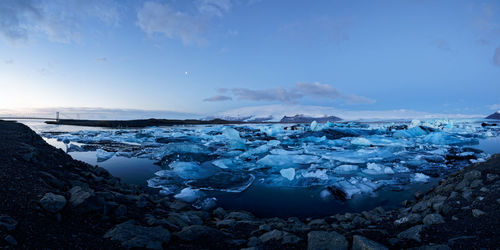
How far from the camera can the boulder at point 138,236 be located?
2.23 metres

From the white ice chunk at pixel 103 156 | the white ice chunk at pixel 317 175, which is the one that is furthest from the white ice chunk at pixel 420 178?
the white ice chunk at pixel 103 156

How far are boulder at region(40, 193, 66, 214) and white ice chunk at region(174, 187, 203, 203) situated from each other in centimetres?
293

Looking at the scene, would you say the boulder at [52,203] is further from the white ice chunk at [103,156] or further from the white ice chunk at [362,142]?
the white ice chunk at [362,142]

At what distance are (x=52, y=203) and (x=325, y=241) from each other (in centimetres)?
294

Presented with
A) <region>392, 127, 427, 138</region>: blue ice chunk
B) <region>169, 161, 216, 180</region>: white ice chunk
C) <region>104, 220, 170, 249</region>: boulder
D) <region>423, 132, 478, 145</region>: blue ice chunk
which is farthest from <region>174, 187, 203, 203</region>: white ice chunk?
<region>392, 127, 427, 138</region>: blue ice chunk

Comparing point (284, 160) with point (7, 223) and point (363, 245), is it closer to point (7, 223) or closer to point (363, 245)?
point (363, 245)

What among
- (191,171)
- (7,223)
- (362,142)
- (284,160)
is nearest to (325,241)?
(7,223)

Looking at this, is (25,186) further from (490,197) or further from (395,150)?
(395,150)

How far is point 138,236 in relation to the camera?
234 cm

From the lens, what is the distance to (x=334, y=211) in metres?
4.77

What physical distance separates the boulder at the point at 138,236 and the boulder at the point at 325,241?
1.56 meters

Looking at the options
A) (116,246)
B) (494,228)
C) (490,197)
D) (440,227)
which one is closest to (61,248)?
(116,246)

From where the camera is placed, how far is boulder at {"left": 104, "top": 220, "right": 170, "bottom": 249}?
7.33ft

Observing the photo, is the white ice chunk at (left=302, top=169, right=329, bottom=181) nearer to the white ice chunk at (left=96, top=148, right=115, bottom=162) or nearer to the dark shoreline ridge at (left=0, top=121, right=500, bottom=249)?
the dark shoreline ridge at (left=0, top=121, right=500, bottom=249)
